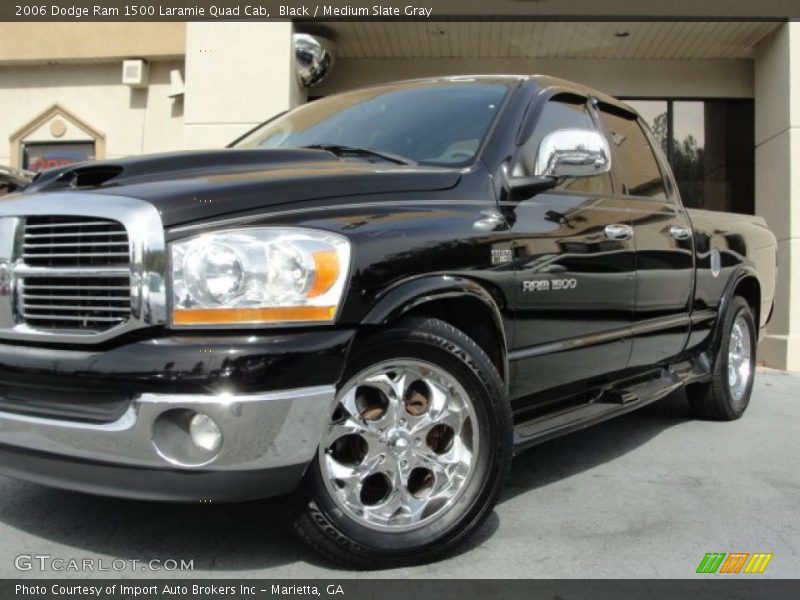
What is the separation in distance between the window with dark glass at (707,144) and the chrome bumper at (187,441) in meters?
8.89

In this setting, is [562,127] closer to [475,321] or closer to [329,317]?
[475,321]

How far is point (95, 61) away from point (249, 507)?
9.31 meters

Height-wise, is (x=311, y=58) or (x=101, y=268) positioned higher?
(x=311, y=58)

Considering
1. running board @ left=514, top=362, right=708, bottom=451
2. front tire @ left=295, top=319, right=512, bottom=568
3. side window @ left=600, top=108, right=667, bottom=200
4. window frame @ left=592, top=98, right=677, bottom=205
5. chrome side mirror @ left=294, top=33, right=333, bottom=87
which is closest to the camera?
front tire @ left=295, top=319, right=512, bottom=568

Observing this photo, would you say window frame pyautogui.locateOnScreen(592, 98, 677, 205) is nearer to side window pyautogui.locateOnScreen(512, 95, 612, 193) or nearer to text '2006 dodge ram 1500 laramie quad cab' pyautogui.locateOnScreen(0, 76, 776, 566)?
side window pyautogui.locateOnScreen(512, 95, 612, 193)

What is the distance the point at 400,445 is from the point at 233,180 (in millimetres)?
1073

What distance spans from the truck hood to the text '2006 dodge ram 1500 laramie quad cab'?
0.03 ft

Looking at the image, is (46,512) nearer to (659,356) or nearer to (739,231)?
(659,356)

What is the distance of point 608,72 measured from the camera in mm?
9789

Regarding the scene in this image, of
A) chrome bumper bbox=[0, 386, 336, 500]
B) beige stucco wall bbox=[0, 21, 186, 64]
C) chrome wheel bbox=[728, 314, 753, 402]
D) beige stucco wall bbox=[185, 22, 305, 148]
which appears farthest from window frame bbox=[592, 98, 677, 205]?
beige stucco wall bbox=[0, 21, 186, 64]

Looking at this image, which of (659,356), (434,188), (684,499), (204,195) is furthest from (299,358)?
(659,356)

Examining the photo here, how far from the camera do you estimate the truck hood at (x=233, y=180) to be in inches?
92.0

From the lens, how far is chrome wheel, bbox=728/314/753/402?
529 cm

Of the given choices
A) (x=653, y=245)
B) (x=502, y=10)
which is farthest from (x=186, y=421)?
(x=502, y=10)
